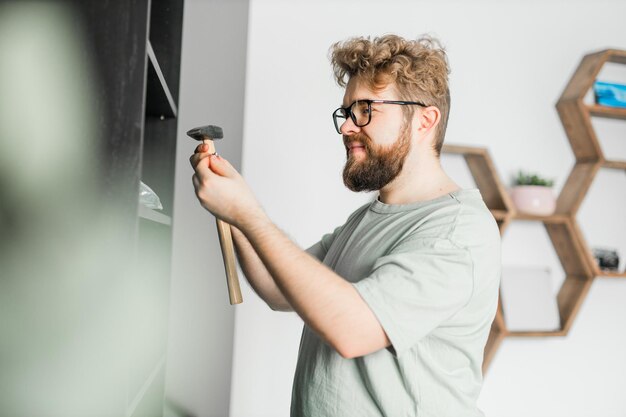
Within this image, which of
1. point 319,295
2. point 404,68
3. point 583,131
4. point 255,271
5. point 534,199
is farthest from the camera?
point 583,131

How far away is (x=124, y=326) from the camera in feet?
3.43

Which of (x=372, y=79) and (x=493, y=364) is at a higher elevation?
(x=372, y=79)

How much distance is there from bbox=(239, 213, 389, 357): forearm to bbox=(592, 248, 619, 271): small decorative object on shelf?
2463 millimetres

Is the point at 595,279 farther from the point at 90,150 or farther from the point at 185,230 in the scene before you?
the point at 90,150

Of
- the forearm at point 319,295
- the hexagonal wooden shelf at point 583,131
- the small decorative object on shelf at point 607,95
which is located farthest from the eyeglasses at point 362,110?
the small decorative object on shelf at point 607,95

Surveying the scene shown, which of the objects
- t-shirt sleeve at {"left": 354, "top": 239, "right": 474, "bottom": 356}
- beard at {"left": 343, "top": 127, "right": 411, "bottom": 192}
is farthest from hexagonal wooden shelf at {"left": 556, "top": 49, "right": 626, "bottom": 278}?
t-shirt sleeve at {"left": 354, "top": 239, "right": 474, "bottom": 356}

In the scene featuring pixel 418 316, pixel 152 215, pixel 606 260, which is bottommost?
pixel 606 260

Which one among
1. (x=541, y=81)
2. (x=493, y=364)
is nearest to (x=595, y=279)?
(x=493, y=364)

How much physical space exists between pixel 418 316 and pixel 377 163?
43cm

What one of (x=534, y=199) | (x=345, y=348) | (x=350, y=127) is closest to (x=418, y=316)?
(x=345, y=348)

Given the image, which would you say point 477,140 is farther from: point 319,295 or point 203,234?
point 319,295

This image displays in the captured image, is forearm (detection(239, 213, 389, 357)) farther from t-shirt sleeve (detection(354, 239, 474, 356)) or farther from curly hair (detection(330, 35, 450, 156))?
curly hair (detection(330, 35, 450, 156))

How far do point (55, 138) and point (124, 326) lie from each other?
0.32 metres

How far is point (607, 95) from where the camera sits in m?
3.31
